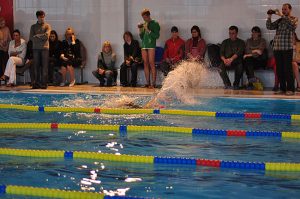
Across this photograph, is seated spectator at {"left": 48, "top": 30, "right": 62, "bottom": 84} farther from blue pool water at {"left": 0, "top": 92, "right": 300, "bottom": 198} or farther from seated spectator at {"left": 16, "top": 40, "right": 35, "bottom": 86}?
blue pool water at {"left": 0, "top": 92, "right": 300, "bottom": 198}

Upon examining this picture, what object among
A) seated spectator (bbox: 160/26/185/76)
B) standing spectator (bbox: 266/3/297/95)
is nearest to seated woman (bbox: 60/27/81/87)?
seated spectator (bbox: 160/26/185/76)

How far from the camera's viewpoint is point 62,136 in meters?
8.27

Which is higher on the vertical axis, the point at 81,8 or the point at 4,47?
the point at 81,8

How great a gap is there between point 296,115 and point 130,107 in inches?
109

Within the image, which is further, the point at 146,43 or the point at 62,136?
the point at 146,43

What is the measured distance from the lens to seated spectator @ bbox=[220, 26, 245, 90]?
1373 centimetres

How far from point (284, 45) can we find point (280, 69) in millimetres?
517

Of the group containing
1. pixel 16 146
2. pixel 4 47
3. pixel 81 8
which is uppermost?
pixel 81 8

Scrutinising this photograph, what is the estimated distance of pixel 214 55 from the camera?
14.2m

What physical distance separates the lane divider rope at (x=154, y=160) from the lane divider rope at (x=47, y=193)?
1570 mm

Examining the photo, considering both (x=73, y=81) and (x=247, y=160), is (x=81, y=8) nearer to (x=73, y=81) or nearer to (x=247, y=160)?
(x=73, y=81)

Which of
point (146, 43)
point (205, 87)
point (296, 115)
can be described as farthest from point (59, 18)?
point (296, 115)

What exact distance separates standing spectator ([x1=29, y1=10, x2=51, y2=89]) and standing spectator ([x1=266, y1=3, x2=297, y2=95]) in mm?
4996

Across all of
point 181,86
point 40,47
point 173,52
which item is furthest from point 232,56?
point 40,47
